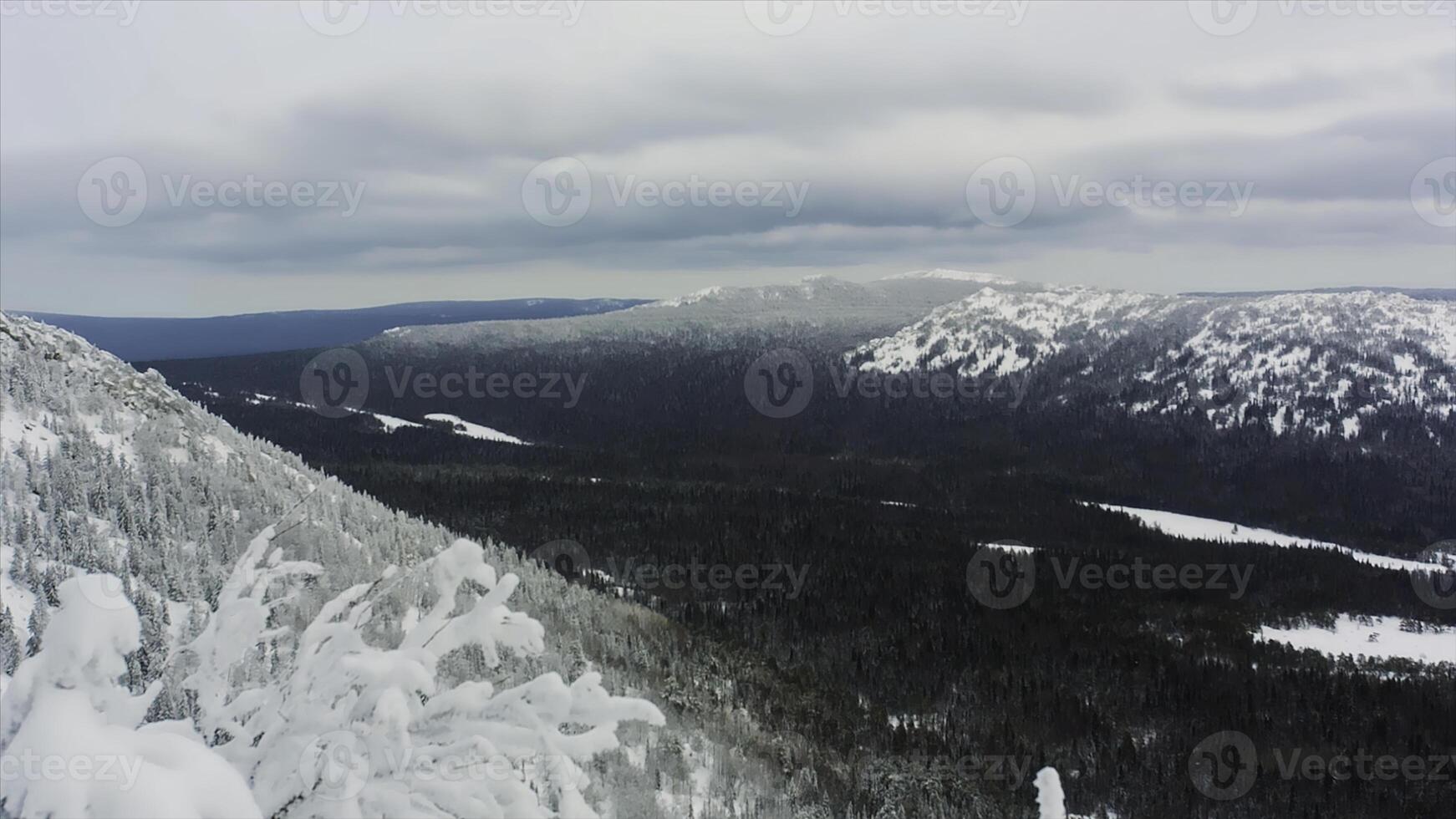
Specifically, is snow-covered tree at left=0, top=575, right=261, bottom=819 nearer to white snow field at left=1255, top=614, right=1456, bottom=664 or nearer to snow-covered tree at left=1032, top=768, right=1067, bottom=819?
snow-covered tree at left=1032, top=768, right=1067, bottom=819

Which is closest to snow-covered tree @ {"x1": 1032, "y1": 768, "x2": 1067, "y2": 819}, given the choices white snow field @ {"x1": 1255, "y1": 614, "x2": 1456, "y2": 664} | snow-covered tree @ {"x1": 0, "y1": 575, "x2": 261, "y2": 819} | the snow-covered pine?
the snow-covered pine

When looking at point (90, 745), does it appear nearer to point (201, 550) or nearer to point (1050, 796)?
point (1050, 796)

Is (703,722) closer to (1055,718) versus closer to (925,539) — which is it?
(1055,718)

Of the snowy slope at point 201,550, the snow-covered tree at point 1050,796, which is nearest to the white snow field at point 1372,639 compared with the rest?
the snowy slope at point 201,550

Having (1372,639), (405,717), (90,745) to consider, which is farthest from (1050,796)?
(1372,639)

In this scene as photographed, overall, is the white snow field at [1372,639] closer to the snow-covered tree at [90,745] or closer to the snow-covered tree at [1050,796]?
the snow-covered tree at [1050,796]
